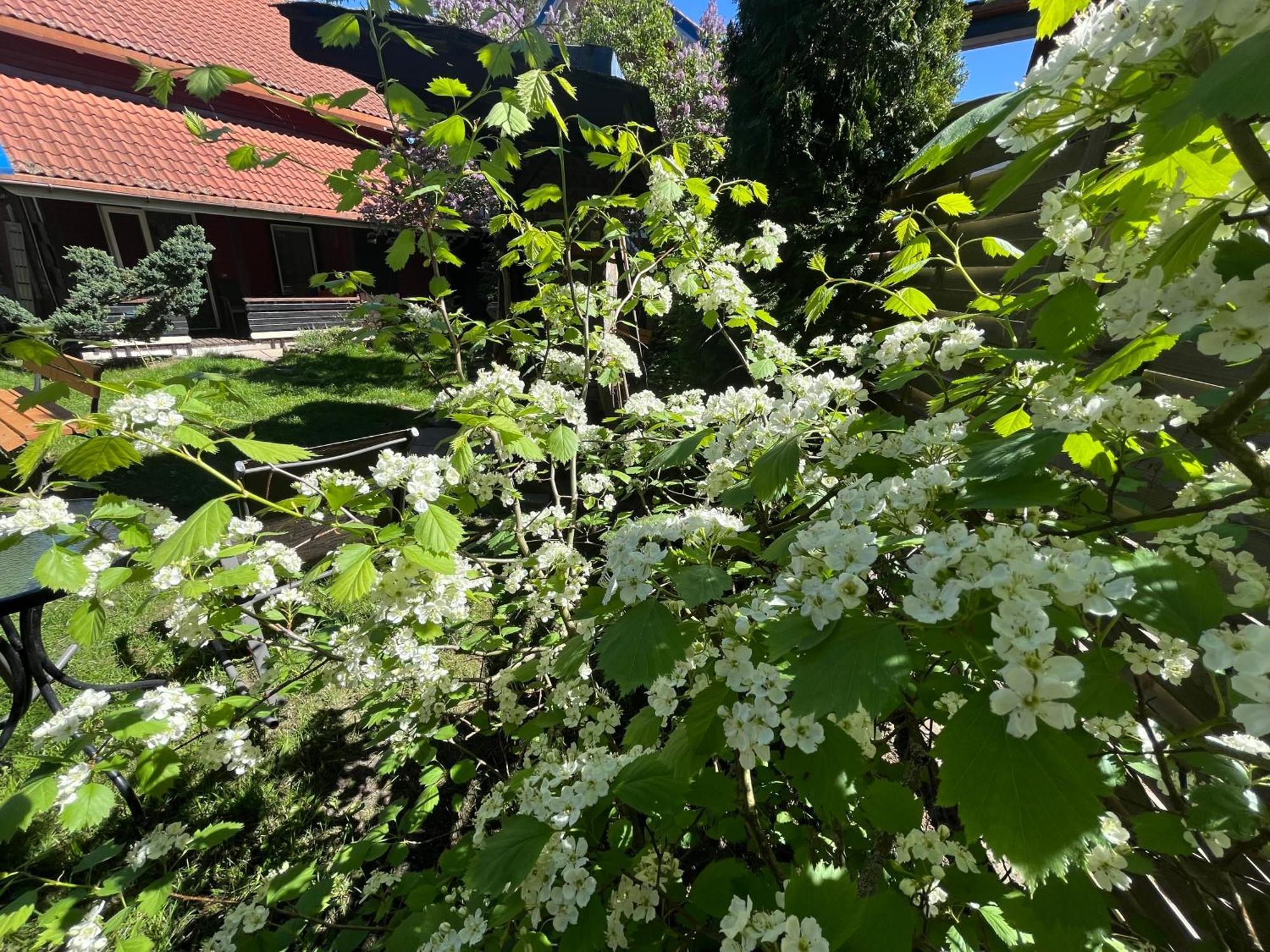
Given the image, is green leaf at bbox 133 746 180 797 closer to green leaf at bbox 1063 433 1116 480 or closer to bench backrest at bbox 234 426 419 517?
bench backrest at bbox 234 426 419 517

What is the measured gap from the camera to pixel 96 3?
34.6 feet

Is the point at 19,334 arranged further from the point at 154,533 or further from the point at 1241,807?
the point at 1241,807

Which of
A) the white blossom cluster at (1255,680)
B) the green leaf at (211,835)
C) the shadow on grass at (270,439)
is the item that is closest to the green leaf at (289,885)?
the green leaf at (211,835)

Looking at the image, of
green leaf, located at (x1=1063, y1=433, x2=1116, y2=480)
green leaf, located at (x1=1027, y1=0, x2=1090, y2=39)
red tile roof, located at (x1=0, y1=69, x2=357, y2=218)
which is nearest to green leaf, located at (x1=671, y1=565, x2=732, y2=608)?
green leaf, located at (x1=1063, y1=433, x2=1116, y2=480)

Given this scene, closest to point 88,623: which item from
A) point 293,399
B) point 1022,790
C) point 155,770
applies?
point 155,770

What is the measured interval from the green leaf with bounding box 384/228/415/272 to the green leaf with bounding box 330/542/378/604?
4.02 ft

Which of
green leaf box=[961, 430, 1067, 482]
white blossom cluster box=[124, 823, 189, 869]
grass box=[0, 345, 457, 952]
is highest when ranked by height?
green leaf box=[961, 430, 1067, 482]

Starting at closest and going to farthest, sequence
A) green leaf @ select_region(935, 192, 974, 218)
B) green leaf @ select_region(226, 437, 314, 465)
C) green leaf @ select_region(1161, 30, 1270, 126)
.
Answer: green leaf @ select_region(1161, 30, 1270, 126)
green leaf @ select_region(226, 437, 314, 465)
green leaf @ select_region(935, 192, 974, 218)

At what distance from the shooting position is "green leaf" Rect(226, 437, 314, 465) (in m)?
1.16

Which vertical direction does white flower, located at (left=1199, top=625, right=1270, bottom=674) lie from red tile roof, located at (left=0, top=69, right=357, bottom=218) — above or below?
below

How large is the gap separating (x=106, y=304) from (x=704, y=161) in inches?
386

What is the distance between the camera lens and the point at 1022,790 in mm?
622

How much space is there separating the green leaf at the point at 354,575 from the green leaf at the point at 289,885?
3.70 ft

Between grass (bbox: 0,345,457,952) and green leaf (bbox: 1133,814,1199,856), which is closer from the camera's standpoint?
green leaf (bbox: 1133,814,1199,856)
